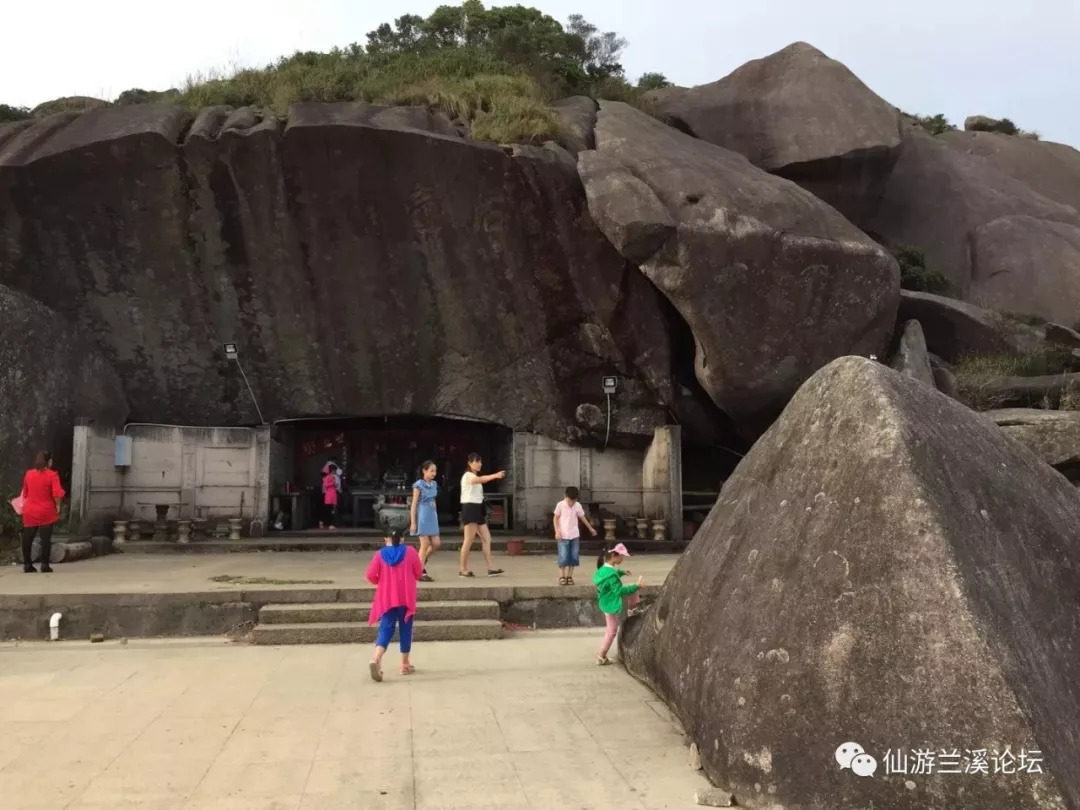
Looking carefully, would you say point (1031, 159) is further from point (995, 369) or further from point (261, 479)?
point (261, 479)

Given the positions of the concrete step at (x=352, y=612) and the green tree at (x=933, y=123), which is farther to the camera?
the green tree at (x=933, y=123)

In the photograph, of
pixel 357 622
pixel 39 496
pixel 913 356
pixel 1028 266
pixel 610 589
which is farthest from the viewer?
pixel 1028 266

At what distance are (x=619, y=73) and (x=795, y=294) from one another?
37.9ft

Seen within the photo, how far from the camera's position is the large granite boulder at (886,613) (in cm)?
333

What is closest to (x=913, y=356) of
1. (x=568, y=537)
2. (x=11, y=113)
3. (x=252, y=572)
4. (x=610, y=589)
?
(x=568, y=537)

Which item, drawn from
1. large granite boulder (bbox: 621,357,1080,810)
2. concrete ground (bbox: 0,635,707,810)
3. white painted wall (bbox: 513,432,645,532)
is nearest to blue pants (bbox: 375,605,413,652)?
concrete ground (bbox: 0,635,707,810)

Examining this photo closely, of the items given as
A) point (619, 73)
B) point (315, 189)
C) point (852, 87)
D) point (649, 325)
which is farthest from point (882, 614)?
point (619, 73)

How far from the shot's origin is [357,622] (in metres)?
7.93

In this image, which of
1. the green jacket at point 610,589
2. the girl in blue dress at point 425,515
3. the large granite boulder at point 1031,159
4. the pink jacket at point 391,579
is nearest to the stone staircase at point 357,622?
Result: the girl in blue dress at point 425,515

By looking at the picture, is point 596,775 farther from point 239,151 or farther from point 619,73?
point 619,73

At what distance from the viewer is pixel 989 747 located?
3.25 m

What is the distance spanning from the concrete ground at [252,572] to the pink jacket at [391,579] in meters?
2.66

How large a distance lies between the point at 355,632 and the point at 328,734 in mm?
2886

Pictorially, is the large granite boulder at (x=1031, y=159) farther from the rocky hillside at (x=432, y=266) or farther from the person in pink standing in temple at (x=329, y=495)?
the person in pink standing in temple at (x=329, y=495)
